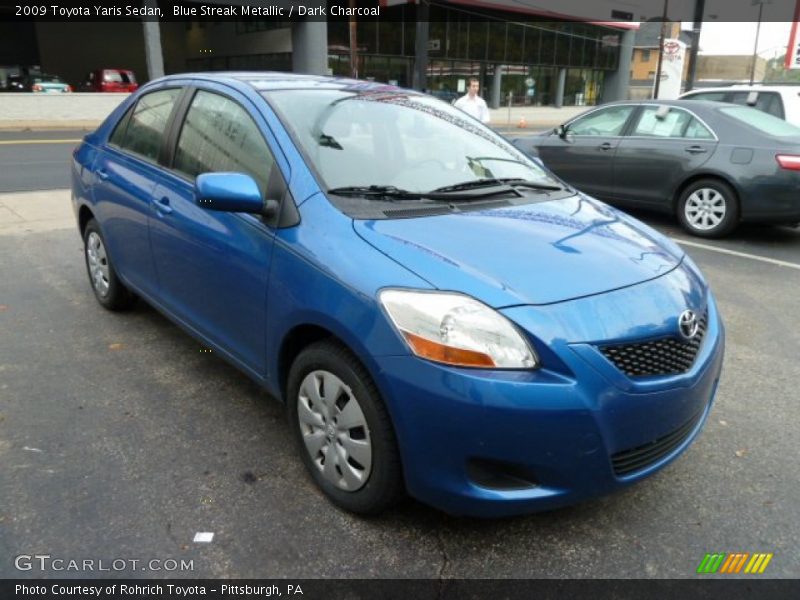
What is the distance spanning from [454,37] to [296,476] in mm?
35701

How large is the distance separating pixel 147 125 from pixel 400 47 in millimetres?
32486

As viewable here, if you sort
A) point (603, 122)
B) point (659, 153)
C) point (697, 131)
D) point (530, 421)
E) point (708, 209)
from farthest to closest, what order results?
point (603, 122)
point (659, 153)
point (697, 131)
point (708, 209)
point (530, 421)

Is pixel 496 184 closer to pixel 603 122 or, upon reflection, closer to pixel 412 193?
pixel 412 193

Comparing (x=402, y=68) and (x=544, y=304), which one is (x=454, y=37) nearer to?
(x=402, y=68)

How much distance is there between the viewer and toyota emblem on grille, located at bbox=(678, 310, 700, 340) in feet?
7.75

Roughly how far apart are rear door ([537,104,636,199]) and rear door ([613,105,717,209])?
0.14 m

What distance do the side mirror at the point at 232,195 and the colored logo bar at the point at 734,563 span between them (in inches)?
83.1

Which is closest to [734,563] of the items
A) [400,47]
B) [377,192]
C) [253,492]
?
[253,492]

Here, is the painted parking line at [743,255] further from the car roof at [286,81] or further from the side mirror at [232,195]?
the side mirror at [232,195]

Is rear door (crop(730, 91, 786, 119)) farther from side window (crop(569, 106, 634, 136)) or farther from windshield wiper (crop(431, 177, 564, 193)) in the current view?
windshield wiper (crop(431, 177, 564, 193))

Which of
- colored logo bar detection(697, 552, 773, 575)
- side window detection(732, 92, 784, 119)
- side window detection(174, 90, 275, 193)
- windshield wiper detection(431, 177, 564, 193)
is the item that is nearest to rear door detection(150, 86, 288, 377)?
side window detection(174, 90, 275, 193)

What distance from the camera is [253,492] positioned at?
272 cm

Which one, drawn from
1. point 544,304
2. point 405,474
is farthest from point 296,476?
point 544,304

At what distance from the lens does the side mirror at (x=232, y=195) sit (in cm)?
267
